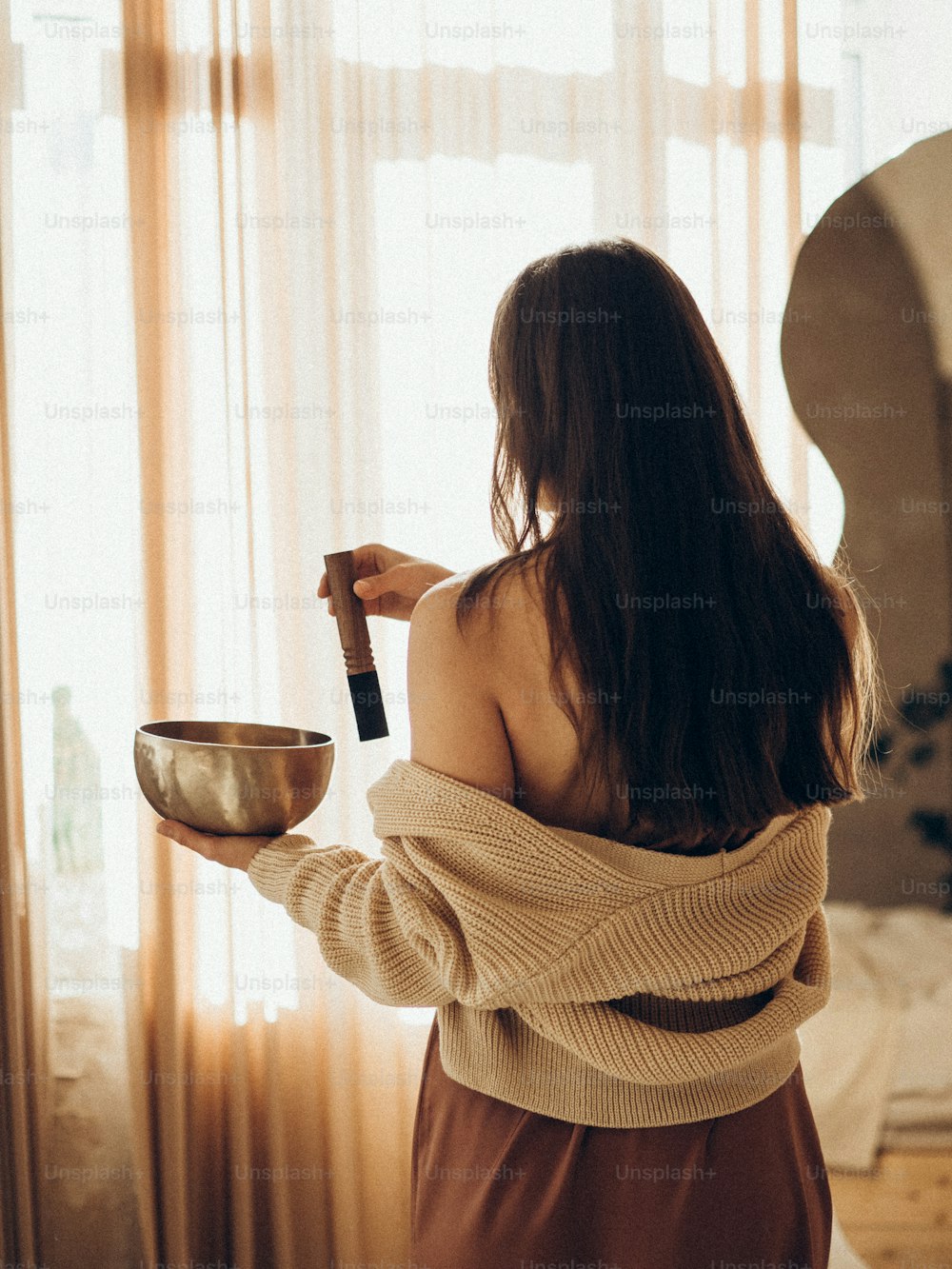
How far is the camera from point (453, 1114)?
1.00 m

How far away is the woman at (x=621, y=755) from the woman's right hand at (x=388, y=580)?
19 centimetres

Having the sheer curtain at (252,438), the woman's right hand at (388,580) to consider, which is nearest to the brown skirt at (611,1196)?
the woman's right hand at (388,580)

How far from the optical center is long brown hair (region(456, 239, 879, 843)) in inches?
34.6

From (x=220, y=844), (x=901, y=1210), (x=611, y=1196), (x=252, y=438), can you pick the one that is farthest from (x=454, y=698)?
(x=901, y=1210)

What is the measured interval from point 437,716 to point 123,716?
3.83 feet

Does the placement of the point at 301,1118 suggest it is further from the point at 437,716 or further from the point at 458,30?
the point at 458,30

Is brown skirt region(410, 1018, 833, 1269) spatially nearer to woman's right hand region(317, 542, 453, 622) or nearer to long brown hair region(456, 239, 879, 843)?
long brown hair region(456, 239, 879, 843)

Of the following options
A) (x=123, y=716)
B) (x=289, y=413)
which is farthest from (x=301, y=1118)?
(x=289, y=413)

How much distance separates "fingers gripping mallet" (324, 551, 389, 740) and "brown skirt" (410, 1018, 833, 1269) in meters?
0.37

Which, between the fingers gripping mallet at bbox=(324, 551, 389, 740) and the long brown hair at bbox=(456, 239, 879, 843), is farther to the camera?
the fingers gripping mallet at bbox=(324, 551, 389, 740)

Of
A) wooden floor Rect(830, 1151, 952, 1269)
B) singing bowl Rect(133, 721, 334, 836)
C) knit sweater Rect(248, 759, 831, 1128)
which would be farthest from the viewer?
wooden floor Rect(830, 1151, 952, 1269)

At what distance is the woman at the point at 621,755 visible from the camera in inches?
34.7

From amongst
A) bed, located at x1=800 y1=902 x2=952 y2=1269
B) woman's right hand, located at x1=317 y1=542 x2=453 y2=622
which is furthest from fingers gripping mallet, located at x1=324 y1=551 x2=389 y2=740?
bed, located at x1=800 y1=902 x2=952 y2=1269

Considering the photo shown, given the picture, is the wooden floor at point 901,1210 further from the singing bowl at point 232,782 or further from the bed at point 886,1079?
the singing bowl at point 232,782
